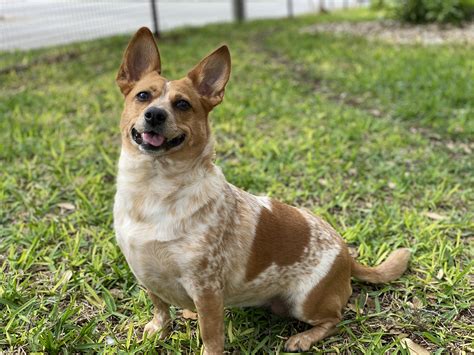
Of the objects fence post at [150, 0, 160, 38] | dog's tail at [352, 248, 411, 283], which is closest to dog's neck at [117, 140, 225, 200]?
dog's tail at [352, 248, 411, 283]

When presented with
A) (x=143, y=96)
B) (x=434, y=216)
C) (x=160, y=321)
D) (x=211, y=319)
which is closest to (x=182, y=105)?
(x=143, y=96)

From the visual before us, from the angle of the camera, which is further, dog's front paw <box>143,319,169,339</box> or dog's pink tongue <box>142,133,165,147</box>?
dog's front paw <box>143,319,169,339</box>

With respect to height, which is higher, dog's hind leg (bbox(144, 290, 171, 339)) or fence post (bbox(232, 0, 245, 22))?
fence post (bbox(232, 0, 245, 22))

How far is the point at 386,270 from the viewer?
315cm

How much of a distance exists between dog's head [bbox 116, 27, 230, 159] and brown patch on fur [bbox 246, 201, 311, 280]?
60 cm

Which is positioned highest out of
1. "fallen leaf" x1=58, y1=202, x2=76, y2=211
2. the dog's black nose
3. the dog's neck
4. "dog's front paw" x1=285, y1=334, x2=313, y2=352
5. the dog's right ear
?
the dog's right ear

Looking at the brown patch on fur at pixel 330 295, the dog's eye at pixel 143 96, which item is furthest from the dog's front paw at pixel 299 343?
the dog's eye at pixel 143 96

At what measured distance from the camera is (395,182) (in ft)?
15.0

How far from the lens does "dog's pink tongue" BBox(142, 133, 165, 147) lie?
2365mm

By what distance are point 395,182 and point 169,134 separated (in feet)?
9.62

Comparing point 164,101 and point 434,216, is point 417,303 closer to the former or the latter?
point 434,216

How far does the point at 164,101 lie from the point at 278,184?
7.21ft

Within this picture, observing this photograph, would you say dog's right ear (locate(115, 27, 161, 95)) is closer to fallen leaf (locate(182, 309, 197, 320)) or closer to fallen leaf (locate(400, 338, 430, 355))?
fallen leaf (locate(182, 309, 197, 320))

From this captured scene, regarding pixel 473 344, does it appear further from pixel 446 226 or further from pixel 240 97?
pixel 240 97
